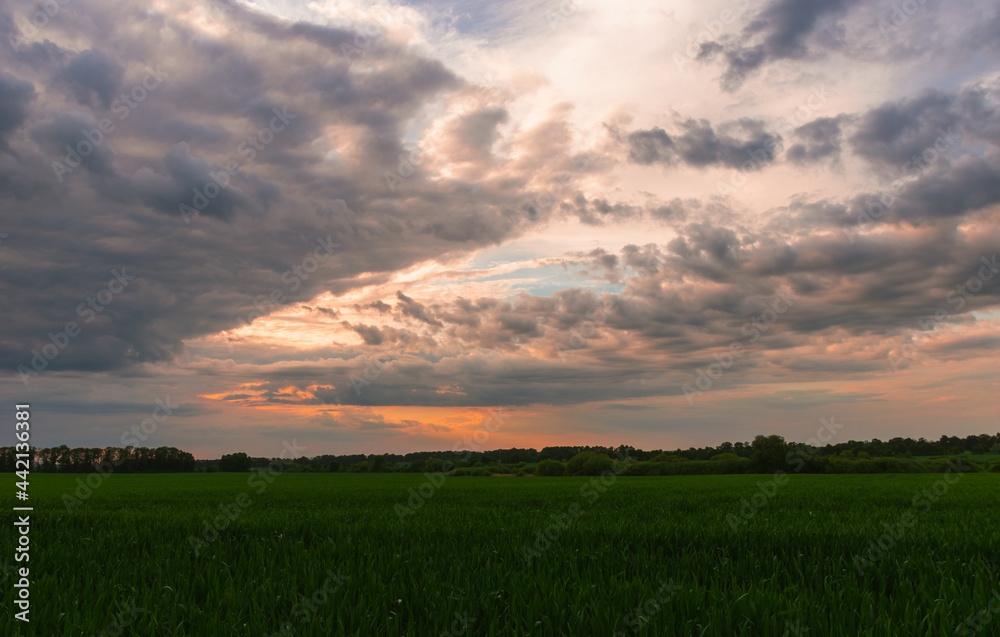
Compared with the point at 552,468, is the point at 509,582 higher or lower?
higher

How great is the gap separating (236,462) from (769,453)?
384 feet

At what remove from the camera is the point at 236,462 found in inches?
4980

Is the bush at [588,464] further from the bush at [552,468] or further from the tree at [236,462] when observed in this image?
the tree at [236,462]

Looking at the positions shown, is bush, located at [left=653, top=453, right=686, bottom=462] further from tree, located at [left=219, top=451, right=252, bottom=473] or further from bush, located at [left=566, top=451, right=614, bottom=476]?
tree, located at [left=219, top=451, right=252, bottom=473]

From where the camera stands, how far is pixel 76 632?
366 centimetres

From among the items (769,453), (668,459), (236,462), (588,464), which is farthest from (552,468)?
(236,462)

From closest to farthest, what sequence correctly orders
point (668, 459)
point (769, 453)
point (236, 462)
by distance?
point (769, 453)
point (668, 459)
point (236, 462)

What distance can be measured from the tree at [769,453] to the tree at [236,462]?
103940mm

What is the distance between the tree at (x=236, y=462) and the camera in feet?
397

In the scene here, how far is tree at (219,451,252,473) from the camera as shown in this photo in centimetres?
12100

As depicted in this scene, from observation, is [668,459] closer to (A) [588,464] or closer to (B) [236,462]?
(A) [588,464]

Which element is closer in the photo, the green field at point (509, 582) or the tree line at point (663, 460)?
the green field at point (509, 582)

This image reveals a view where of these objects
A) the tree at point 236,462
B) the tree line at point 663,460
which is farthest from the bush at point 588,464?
the tree at point 236,462

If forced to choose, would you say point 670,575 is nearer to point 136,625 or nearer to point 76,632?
point 136,625
